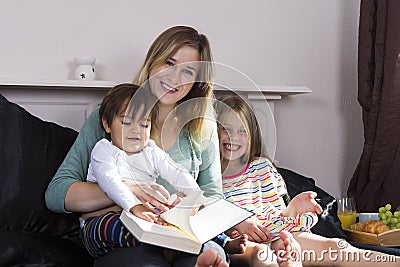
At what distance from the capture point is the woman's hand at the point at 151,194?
1.50 metres

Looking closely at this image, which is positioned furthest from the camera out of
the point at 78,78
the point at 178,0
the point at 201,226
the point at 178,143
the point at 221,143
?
the point at 178,0

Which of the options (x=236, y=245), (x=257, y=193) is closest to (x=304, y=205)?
(x=257, y=193)

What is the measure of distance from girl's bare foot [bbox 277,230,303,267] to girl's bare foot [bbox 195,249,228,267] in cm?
25

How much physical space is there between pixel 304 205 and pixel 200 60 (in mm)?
495

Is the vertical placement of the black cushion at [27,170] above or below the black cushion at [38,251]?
above

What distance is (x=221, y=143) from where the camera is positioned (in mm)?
1795

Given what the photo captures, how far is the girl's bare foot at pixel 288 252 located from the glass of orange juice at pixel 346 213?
2.06ft

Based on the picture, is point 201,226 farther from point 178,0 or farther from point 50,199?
point 178,0

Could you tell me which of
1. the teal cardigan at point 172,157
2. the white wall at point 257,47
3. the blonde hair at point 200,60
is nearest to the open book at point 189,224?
the teal cardigan at point 172,157

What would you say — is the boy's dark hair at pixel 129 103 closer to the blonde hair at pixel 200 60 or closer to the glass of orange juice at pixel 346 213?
the blonde hair at pixel 200 60

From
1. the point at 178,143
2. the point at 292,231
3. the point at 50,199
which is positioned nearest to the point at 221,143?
the point at 178,143

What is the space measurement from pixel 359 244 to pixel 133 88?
32.3 inches

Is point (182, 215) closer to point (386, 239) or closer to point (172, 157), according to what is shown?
point (172, 157)

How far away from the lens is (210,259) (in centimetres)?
132
